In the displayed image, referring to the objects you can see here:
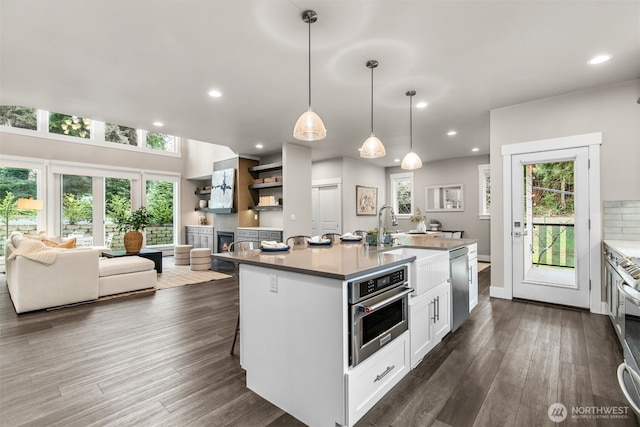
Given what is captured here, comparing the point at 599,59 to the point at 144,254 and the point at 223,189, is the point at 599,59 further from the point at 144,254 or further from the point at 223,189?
the point at 144,254

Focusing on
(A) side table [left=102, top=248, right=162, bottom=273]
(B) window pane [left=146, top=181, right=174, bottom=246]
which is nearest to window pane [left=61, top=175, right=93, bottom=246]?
(B) window pane [left=146, top=181, right=174, bottom=246]

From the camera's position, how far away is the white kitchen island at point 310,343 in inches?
62.6

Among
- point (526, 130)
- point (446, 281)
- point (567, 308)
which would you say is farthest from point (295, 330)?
point (526, 130)

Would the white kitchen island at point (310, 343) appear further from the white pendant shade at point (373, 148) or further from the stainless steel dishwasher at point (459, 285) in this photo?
the white pendant shade at point (373, 148)

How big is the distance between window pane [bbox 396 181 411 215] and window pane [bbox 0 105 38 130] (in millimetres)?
9274

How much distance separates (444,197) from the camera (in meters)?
8.24

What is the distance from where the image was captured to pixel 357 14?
2.23 meters

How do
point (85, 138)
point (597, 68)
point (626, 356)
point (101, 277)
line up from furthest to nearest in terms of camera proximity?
1. point (85, 138)
2. point (101, 277)
3. point (597, 68)
4. point (626, 356)

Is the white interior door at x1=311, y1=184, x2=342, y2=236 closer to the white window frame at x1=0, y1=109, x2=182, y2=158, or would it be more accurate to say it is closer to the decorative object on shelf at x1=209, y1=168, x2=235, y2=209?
the decorative object on shelf at x1=209, y1=168, x2=235, y2=209

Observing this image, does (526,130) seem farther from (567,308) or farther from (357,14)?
(357,14)

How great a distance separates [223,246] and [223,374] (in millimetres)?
5449

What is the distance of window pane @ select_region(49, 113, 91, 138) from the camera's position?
695cm

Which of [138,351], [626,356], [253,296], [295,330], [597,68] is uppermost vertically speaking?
[597,68]

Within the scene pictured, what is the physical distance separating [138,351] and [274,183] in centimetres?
444
